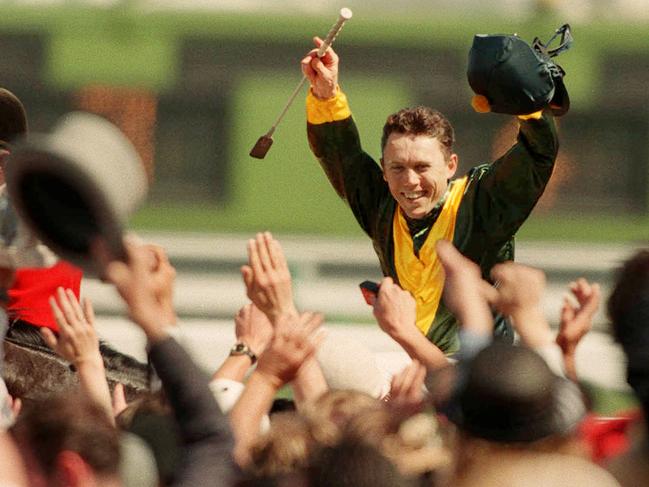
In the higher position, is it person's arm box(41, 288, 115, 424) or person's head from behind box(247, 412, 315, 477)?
person's head from behind box(247, 412, 315, 477)

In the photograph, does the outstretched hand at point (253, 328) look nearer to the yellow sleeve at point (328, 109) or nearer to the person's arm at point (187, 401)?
the person's arm at point (187, 401)

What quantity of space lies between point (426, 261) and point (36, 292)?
3.46 ft

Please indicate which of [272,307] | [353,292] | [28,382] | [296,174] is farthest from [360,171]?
[296,174]

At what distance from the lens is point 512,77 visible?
360 cm

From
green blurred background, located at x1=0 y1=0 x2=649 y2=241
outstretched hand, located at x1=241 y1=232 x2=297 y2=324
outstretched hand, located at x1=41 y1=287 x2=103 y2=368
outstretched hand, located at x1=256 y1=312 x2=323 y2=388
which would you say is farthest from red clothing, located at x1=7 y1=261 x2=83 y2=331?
green blurred background, located at x1=0 y1=0 x2=649 y2=241

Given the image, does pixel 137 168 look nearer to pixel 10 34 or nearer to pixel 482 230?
pixel 482 230

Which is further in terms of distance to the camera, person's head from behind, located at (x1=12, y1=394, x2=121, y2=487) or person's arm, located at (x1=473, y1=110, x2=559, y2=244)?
person's arm, located at (x1=473, y1=110, x2=559, y2=244)

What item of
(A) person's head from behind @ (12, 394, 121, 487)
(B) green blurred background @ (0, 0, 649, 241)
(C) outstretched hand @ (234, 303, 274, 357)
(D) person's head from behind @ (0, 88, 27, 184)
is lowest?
(B) green blurred background @ (0, 0, 649, 241)

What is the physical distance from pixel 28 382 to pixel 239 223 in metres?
4.70

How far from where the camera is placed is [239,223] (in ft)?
28.7

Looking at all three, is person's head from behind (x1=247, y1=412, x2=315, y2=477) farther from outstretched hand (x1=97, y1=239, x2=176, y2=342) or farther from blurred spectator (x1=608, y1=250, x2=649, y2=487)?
blurred spectator (x1=608, y1=250, x2=649, y2=487)

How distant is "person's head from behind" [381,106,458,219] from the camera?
13.0ft

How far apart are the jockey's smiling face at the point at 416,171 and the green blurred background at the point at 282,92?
445 cm

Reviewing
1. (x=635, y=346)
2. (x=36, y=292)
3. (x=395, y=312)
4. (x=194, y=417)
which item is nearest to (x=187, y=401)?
(x=194, y=417)
